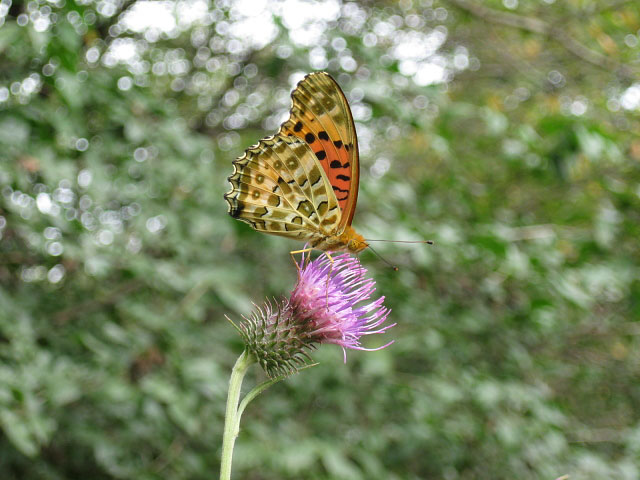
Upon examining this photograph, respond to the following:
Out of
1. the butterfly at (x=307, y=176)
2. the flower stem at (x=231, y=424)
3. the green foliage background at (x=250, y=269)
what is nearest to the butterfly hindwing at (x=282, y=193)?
the butterfly at (x=307, y=176)

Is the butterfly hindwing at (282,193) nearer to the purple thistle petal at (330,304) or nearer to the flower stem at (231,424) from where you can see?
the purple thistle petal at (330,304)

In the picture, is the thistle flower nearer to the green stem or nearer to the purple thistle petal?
the purple thistle petal

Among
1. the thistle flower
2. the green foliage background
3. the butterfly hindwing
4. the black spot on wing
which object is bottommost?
the green foliage background

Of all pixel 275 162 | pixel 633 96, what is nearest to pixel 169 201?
pixel 275 162

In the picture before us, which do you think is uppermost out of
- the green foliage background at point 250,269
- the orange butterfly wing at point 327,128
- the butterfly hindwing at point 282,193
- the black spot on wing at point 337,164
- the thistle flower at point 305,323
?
the orange butterfly wing at point 327,128

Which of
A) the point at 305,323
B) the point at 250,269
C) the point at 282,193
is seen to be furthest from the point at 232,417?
the point at 250,269

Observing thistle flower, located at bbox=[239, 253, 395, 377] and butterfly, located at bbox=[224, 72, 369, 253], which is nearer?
thistle flower, located at bbox=[239, 253, 395, 377]

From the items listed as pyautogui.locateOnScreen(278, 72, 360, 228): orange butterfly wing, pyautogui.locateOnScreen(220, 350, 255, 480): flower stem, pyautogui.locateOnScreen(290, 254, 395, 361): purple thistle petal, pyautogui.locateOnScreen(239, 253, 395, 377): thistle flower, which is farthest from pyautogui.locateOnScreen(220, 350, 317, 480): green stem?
pyautogui.locateOnScreen(278, 72, 360, 228): orange butterfly wing

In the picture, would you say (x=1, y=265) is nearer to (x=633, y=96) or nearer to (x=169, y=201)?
(x=169, y=201)

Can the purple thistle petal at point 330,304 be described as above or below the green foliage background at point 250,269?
above
